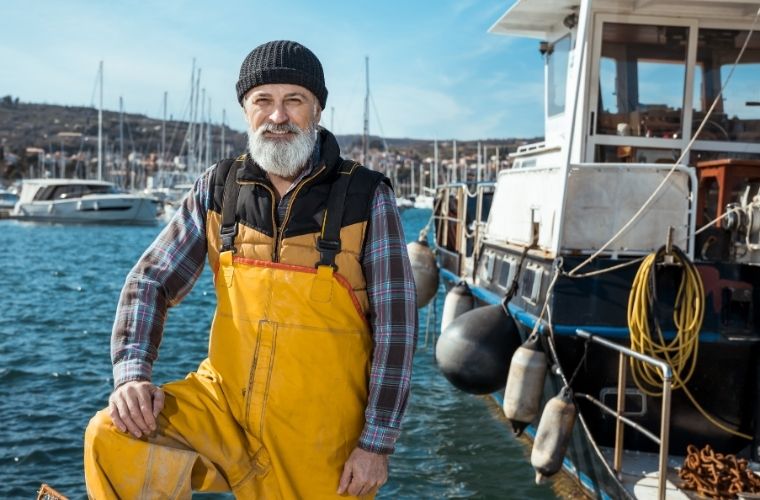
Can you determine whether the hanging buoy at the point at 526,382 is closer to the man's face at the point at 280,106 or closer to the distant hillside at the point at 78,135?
the man's face at the point at 280,106

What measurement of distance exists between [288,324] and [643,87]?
5900 mm

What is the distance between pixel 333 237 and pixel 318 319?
29 centimetres

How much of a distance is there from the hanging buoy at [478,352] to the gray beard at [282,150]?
3.75m

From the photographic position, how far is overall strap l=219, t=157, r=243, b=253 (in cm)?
282

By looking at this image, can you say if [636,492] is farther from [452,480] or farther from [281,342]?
[281,342]

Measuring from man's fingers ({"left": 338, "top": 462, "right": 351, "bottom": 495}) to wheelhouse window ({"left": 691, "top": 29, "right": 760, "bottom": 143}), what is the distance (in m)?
5.97

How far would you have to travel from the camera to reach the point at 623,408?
5266 millimetres

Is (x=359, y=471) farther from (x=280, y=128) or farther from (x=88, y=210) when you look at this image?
(x=88, y=210)

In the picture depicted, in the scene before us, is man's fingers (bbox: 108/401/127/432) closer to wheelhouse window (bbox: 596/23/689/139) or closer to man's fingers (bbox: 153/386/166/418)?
man's fingers (bbox: 153/386/166/418)

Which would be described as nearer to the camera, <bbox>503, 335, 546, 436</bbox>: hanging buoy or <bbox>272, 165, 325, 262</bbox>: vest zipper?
<bbox>272, 165, 325, 262</bbox>: vest zipper

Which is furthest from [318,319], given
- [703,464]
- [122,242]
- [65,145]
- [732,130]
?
[65,145]

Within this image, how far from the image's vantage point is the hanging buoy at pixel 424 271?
10844 millimetres

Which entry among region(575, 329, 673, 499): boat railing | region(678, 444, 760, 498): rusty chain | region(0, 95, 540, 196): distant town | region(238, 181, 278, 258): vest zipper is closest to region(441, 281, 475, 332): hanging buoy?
region(575, 329, 673, 499): boat railing

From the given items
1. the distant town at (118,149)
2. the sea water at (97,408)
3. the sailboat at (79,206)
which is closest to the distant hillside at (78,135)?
the distant town at (118,149)
